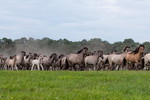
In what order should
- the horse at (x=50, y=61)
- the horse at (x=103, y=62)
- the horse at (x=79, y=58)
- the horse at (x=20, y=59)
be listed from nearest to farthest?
the horse at (x=79, y=58) → the horse at (x=103, y=62) → the horse at (x=20, y=59) → the horse at (x=50, y=61)

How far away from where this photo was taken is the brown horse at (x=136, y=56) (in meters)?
39.2

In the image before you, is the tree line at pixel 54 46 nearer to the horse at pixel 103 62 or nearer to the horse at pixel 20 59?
the horse at pixel 20 59

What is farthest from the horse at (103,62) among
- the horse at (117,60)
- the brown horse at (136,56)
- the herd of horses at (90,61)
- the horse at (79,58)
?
the brown horse at (136,56)

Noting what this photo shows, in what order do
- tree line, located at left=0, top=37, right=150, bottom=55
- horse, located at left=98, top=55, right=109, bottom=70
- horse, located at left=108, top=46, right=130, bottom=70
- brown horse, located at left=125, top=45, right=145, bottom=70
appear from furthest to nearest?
tree line, located at left=0, top=37, right=150, bottom=55 < horse, located at left=98, top=55, right=109, bottom=70 < horse, located at left=108, top=46, right=130, bottom=70 < brown horse, located at left=125, top=45, right=145, bottom=70

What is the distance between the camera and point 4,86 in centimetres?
1381


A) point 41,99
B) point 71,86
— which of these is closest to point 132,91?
point 71,86

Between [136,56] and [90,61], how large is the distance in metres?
9.84

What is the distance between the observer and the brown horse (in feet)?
129

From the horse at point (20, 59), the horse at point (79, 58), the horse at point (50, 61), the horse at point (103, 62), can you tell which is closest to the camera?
the horse at point (79, 58)

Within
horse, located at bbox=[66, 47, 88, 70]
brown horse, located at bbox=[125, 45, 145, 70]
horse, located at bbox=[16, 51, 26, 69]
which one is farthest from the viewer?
horse, located at bbox=[16, 51, 26, 69]

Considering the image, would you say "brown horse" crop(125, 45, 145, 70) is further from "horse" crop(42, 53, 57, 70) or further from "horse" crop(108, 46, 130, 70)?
"horse" crop(42, 53, 57, 70)

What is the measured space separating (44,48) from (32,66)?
285ft

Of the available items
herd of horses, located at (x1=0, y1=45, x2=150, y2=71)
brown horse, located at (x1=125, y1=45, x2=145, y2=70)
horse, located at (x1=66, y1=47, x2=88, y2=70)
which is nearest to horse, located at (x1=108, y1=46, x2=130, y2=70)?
herd of horses, located at (x1=0, y1=45, x2=150, y2=71)

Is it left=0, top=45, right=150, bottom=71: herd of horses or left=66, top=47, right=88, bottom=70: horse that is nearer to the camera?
left=0, top=45, right=150, bottom=71: herd of horses
